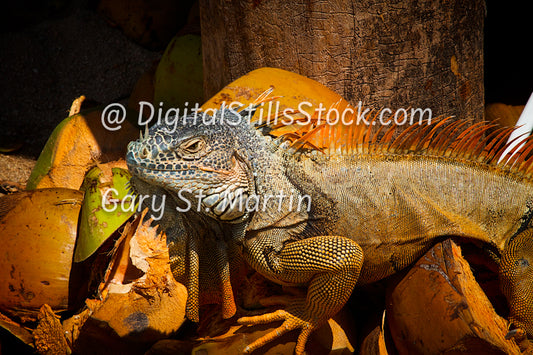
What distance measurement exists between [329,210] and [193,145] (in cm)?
69

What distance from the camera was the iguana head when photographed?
2.06 meters

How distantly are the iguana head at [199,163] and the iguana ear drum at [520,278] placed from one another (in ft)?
4.02

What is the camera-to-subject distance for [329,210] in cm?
228

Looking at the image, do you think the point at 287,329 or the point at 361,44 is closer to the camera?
the point at 287,329

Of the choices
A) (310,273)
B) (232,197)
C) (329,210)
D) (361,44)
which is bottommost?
(310,273)

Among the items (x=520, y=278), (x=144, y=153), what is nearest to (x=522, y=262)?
(x=520, y=278)

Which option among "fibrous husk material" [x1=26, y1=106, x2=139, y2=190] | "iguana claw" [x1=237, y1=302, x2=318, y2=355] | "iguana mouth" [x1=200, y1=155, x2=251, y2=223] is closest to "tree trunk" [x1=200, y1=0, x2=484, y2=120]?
"fibrous husk material" [x1=26, y1=106, x2=139, y2=190]

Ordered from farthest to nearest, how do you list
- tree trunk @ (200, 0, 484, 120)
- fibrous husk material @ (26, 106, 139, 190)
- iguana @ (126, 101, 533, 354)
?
1. fibrous husk material @ (26, 106, 139, 190)
2. tree trunk @ (200, 0, 484, 120)
3. iguana @ (126, 101, 533, 354)

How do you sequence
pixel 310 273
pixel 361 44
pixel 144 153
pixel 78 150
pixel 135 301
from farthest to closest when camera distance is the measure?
pixel 78 150 → pixel 361 44 → pixel 135 301 → pixel 310 273 → pixel 144 153

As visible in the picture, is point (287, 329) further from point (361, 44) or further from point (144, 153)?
point (361, 44)

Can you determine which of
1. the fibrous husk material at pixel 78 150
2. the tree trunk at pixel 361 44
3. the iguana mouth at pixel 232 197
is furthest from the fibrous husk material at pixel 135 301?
the tree trunk at pixel 361 44

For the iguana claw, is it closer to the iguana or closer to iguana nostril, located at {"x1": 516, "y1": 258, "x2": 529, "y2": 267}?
the iguana

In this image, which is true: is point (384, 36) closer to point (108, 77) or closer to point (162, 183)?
point (162, 183)

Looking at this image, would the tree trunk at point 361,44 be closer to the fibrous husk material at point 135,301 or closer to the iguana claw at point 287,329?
the fibrous husk material at point 135,301
